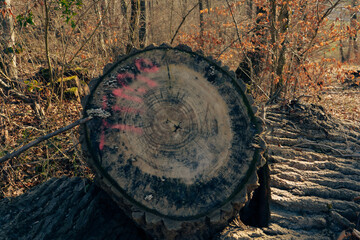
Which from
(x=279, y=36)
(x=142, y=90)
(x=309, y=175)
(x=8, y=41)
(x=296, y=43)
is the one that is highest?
(x=279, y=36)

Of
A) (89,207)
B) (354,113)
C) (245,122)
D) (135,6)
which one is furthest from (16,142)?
(354,113)

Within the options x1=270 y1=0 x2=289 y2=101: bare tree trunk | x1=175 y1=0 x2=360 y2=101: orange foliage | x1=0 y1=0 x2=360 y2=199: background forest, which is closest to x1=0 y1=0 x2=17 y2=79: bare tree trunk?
x1=0 y1=0 x2=360 y2=199: background forest

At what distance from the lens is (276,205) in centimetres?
199

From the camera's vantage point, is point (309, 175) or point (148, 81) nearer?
point (148, 81)

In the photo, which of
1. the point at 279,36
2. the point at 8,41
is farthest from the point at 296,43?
the point at 8,41

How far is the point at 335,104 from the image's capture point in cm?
638

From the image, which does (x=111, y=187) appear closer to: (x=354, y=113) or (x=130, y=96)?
(x=130, y=96)

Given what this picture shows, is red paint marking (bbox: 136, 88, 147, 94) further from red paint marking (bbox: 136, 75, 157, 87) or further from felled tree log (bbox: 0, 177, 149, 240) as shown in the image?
felled tree log (bbox: 0, 177, 149, 240)

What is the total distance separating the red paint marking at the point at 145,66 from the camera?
187 cm

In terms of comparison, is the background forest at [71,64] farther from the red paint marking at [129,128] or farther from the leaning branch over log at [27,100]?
the red paint marking at [129,128]

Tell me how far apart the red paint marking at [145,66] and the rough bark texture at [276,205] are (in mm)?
1027

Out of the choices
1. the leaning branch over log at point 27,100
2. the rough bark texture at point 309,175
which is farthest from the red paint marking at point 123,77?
the leaning branch over log at point 27,100

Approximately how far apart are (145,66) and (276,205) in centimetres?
148

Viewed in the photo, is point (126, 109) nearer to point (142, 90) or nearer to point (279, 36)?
point (142, 90)
